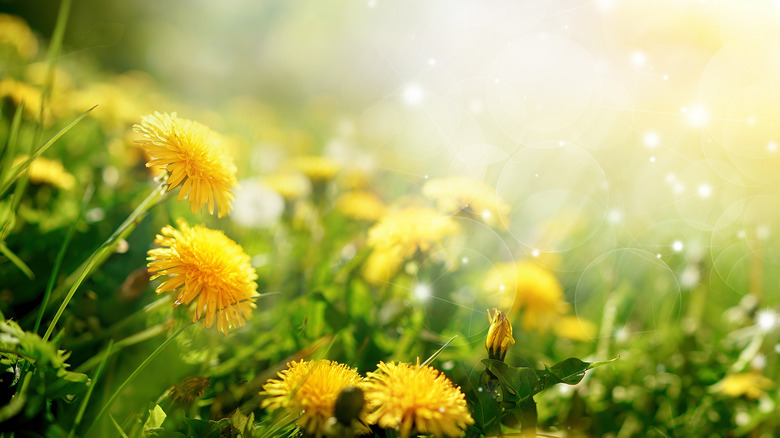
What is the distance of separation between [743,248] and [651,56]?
83 centimetres

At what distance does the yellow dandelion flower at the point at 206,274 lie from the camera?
614mm

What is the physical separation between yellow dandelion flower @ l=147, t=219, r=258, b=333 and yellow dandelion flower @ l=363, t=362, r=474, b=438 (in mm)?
222

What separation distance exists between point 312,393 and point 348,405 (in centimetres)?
8

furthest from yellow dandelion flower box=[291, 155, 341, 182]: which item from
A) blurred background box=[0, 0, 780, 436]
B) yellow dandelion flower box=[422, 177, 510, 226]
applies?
yellow dandelion flower box=[422, 177, 510, 226]

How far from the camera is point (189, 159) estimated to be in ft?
2.17

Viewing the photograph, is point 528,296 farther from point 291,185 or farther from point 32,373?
point 32,373

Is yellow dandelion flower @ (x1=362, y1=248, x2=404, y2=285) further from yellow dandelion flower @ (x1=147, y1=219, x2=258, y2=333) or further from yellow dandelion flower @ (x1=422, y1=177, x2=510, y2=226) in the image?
yellow dandelion flower @ (x1=147, y1=219, x2=258, y2=333)

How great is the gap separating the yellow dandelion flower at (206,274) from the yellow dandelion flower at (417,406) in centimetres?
22

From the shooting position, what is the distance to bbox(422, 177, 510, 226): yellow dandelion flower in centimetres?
114

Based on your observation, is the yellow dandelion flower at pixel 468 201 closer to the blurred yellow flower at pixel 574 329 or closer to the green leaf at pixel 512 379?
the blurred yellow flower at pixel 574 329

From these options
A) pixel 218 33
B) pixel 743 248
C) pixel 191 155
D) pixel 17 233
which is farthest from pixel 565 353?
pixel 218 33

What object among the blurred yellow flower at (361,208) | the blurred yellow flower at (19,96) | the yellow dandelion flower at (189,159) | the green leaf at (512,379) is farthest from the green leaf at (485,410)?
the blurred yellow flower at (19,96)

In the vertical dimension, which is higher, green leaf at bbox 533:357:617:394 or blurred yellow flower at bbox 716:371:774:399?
green leaf at bbox 533:357:617:394

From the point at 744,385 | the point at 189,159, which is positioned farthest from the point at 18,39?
the point at 744,385
